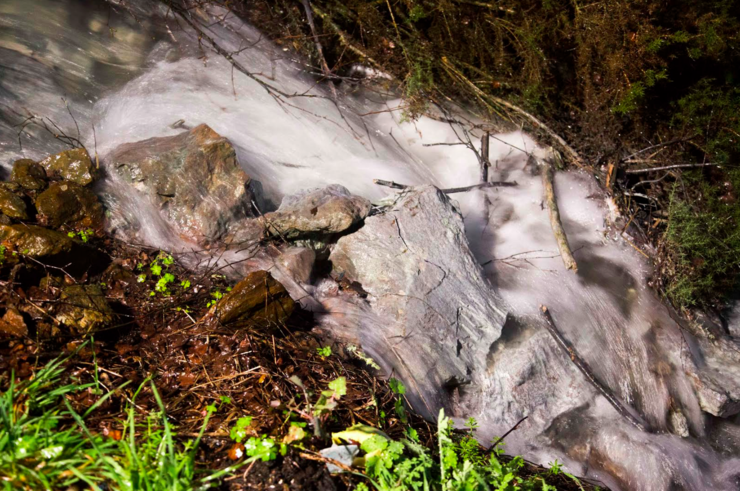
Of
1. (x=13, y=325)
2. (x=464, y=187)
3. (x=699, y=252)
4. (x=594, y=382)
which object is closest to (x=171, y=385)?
(x=13, y=325)

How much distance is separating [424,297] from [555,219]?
1.99m

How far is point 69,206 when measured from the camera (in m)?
3.37

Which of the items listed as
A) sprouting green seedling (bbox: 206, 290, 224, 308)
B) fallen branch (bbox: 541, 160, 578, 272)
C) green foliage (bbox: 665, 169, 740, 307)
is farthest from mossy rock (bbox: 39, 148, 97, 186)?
green foliage (bbox: 665, 169, 740, 307)

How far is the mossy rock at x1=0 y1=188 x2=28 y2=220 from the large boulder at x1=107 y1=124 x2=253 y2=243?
0.73 m

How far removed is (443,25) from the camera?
19.6 ft

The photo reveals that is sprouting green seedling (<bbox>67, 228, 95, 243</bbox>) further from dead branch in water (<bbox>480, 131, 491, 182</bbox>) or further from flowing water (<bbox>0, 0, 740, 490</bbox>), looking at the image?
dead branch in water (<bbox>480, 131, 491, 182</bbox>)

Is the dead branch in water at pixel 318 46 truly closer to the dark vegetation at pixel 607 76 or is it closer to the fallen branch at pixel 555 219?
the dark vegetation at pixel 607 76

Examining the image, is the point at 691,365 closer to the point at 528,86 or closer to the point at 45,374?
the point at 528,86

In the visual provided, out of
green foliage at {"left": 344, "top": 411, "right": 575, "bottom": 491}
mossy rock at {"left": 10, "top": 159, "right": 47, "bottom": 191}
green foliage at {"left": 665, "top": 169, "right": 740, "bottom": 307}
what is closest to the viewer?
green foliage at {"left": 344, "top": 411, "right": 575, "bottom": 491}

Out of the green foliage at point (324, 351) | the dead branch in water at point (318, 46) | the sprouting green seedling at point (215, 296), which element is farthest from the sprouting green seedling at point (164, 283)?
the dead branch in water at point (318, 46)

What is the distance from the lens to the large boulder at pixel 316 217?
12.1 feet

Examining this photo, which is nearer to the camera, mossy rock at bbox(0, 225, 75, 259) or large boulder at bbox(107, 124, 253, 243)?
mossy rock at bbox(0, 225, 75, 259)

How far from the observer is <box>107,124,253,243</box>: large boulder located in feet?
12.2

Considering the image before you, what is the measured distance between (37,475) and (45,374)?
481mm
